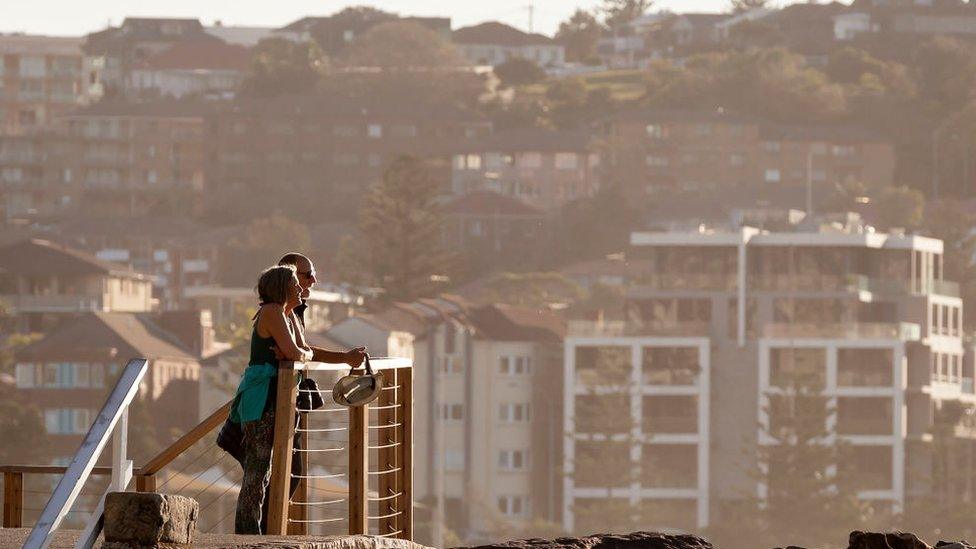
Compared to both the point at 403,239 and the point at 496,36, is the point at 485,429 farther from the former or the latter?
the point at 496,36

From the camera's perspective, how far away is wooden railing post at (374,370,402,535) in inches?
360

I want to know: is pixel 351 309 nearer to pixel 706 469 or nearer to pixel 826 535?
pixel 706 469

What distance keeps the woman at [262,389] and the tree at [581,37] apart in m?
166

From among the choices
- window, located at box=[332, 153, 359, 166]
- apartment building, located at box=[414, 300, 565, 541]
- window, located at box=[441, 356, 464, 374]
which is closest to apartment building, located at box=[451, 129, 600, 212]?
window, located at box=[332, 153, 359, 166]

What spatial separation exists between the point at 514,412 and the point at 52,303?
22.9 m

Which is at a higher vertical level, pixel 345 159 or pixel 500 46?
pixel 500 46

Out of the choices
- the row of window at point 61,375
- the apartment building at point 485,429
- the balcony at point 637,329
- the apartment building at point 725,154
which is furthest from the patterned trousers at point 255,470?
the apartment building at point 725,154

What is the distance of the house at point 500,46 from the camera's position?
17112 cm

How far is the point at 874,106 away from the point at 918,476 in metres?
58.4

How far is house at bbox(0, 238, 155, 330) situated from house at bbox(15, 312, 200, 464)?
32.0 feet

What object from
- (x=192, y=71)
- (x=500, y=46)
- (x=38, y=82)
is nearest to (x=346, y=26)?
(x=500, y=46)

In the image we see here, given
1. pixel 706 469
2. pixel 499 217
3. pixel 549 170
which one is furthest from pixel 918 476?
pixel 549 170

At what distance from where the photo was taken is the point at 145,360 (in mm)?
7445

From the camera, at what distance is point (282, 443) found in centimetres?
861
